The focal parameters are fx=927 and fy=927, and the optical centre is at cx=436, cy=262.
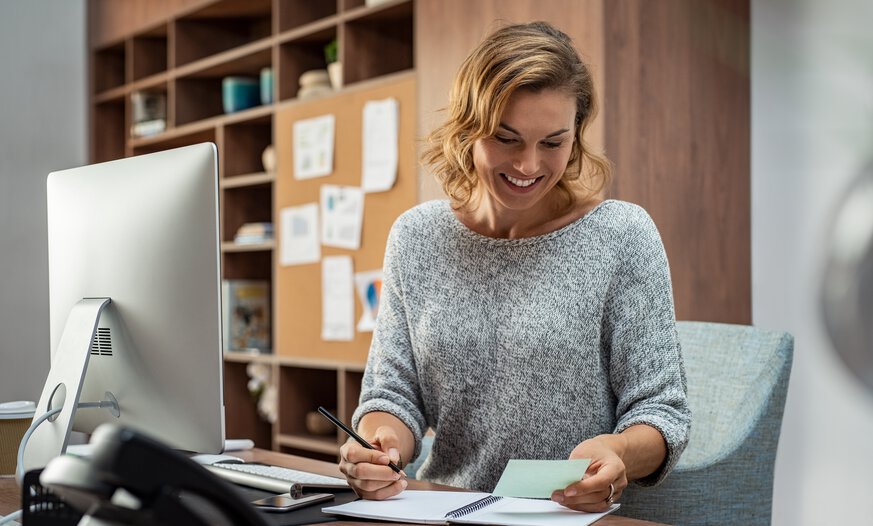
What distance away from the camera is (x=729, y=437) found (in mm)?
1806

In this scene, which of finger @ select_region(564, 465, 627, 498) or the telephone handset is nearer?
the telephone handset

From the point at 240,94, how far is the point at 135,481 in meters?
3.69

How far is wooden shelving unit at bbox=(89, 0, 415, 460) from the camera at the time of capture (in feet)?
11.2

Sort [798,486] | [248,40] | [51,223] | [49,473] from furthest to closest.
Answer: [248,40]
[798,486]
[51,223]
[49,473]

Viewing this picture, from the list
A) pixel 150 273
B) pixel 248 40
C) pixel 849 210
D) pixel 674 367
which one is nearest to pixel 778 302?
pixel 849 210

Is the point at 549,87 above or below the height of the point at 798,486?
above

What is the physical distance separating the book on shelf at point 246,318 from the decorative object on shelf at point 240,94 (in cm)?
77

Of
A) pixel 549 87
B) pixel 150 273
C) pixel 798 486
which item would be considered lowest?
pixel 798 486

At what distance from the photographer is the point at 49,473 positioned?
56cm

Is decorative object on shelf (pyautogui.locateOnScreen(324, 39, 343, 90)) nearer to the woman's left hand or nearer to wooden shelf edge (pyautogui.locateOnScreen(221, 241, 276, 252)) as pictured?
wooden shelf edge (pyautogui.locateOnScreen(221, 241, 276, 252))

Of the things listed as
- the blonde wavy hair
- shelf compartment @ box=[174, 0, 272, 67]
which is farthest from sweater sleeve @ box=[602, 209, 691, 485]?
shelf compartment @ box=[174, 0, 272, 67]

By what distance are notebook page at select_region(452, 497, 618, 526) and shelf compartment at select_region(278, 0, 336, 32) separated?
295 cm

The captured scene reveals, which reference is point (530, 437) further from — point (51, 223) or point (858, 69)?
point (858, 69)

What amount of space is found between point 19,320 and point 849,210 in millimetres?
2261
